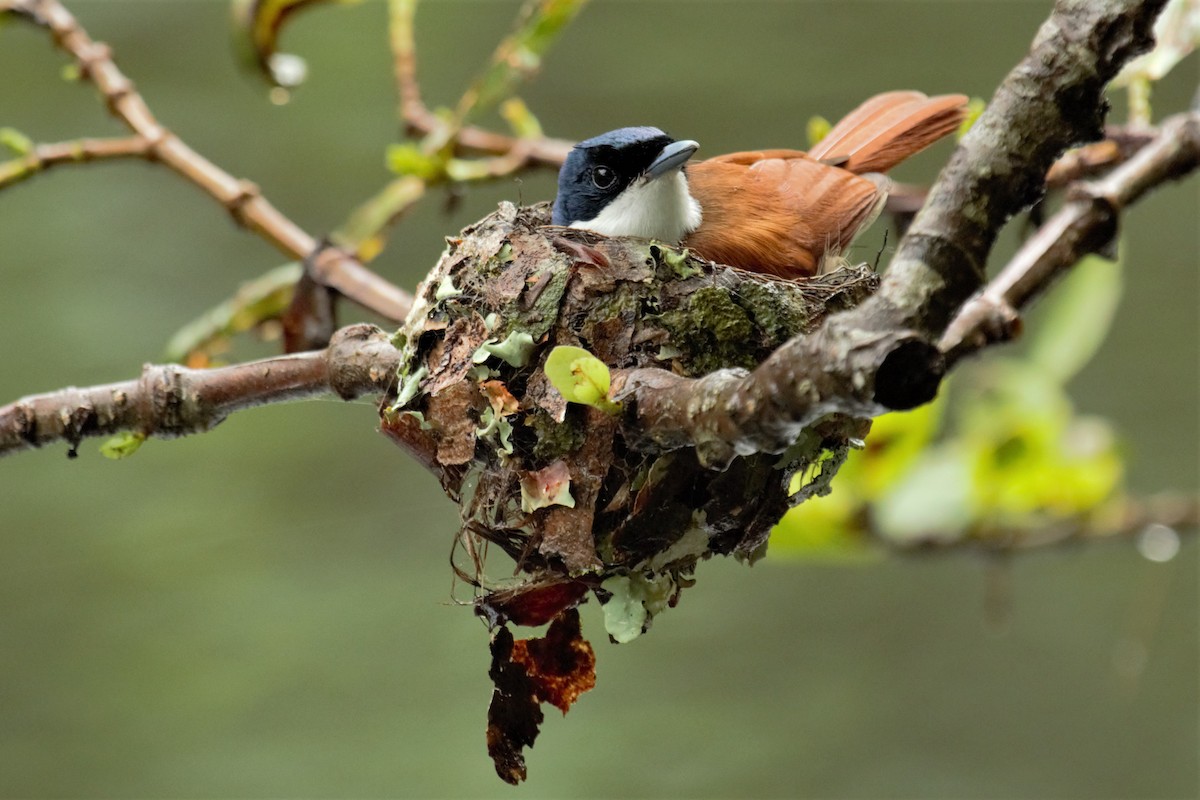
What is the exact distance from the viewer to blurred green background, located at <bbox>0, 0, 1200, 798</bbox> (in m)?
7.44

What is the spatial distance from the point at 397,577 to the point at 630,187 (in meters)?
5.75

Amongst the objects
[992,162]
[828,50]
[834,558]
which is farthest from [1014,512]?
[828,50]

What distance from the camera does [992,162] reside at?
3.48 feet

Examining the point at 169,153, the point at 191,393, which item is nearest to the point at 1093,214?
the point at 191,393

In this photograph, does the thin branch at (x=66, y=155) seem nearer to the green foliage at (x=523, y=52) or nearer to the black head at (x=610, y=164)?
the green foliage at (x=523, y=52)

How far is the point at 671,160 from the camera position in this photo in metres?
2.54

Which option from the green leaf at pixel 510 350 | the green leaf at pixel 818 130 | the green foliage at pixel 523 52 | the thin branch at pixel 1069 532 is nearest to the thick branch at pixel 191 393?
the green leaf at pixel 510 350

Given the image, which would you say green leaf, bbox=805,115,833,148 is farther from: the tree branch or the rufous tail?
the tree branch

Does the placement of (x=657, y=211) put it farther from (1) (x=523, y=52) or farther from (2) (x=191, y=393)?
(2) (x=191, y=393)

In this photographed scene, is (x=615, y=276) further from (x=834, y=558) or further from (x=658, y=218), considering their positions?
(x=834, y=558)

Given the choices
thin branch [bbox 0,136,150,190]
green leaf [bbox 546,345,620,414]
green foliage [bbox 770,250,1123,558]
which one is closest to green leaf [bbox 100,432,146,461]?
thin branch [bbox 0,136,150,190]

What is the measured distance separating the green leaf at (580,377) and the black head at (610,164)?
3.73ft

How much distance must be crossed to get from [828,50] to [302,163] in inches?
138

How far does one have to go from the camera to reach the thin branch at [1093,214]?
2.21 meters
